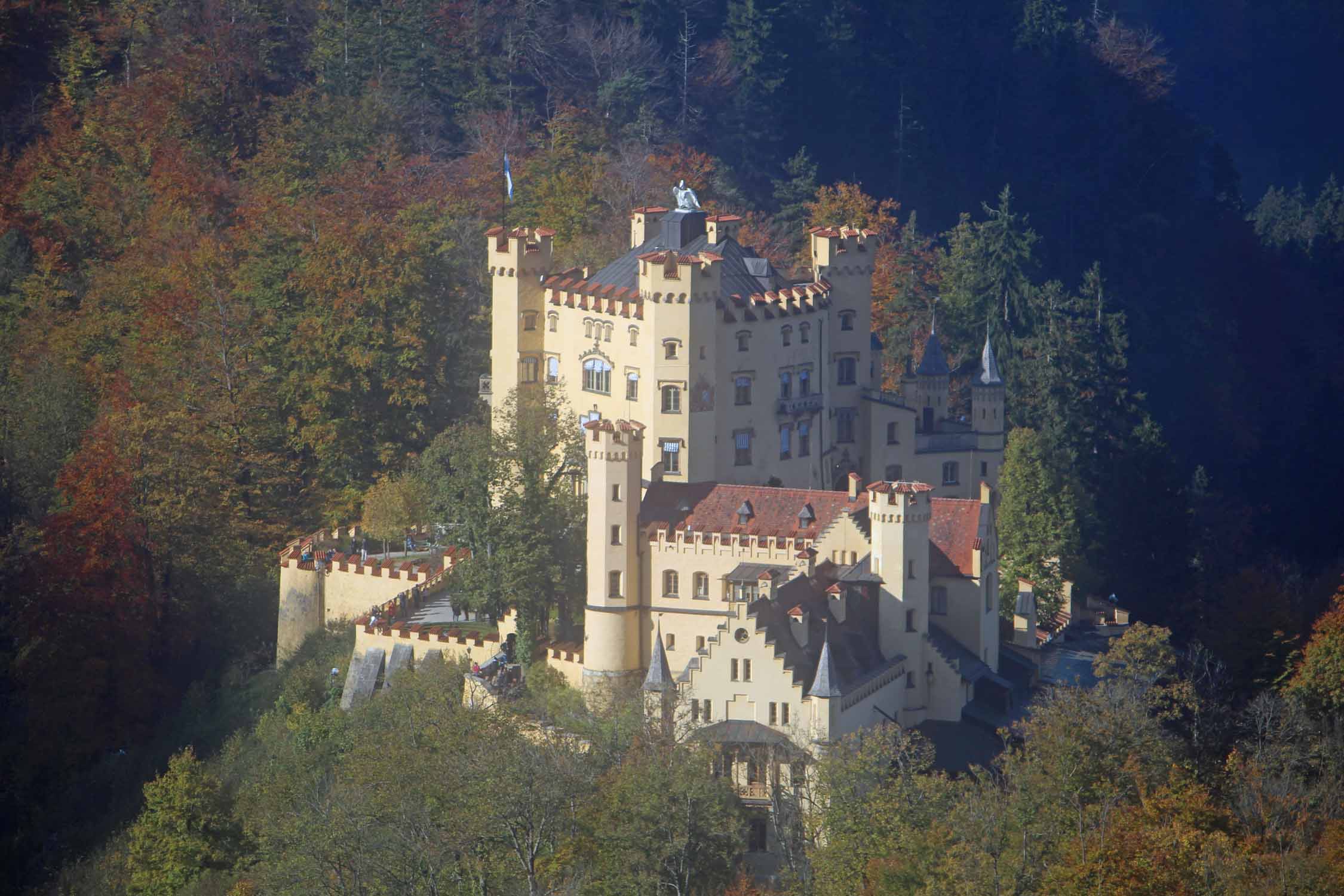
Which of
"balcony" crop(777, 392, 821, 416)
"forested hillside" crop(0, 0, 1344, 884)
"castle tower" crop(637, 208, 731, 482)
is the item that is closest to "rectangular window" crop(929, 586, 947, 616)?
"castle tower" crop(637, 208, 731, 482)

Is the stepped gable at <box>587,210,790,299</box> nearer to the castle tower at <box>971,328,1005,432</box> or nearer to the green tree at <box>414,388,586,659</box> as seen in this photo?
the green tree at <box>414,388,586,659</box>

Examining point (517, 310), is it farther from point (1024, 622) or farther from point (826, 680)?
point (826, 680)

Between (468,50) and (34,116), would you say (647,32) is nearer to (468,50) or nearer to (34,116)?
(468,50)

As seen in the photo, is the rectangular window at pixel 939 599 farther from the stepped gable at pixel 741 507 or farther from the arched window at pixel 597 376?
the arched window at pixel 597 376

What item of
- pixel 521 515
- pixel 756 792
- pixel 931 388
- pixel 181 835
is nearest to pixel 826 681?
pixel 756 792

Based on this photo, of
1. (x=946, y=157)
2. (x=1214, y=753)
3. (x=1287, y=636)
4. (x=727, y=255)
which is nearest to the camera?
(x=1214, y=753)

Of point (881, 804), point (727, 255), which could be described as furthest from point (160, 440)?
point (881, 804)
